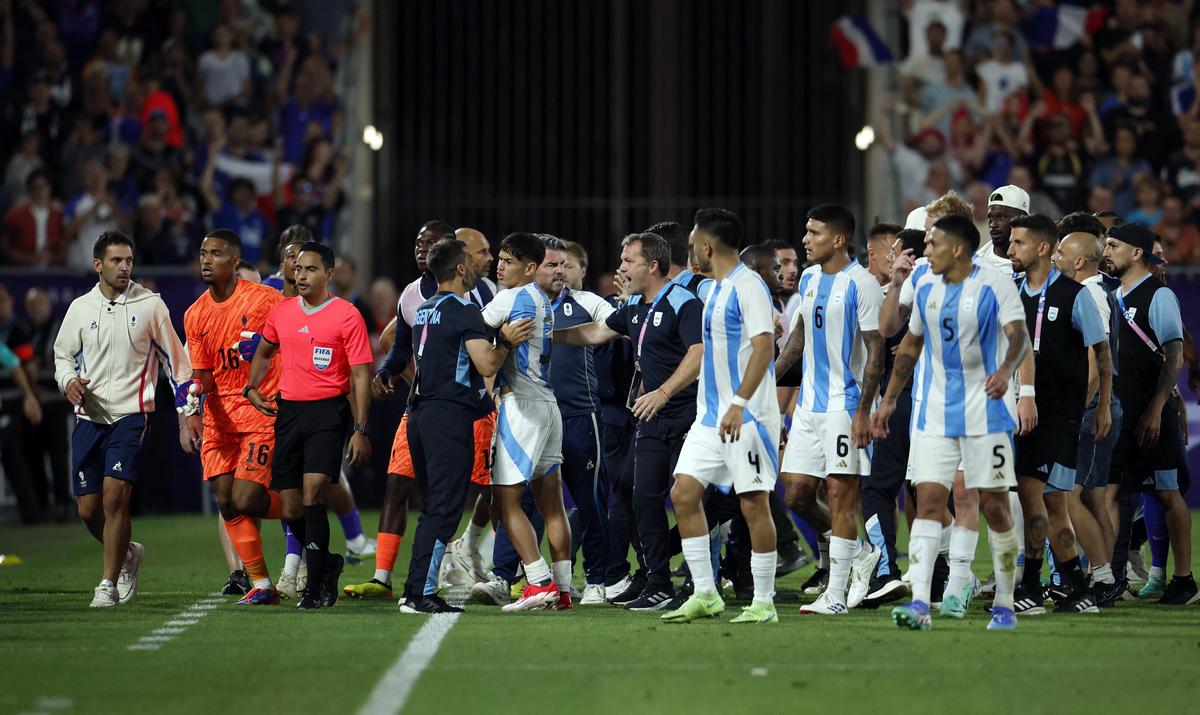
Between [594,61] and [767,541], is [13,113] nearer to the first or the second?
[594,61]

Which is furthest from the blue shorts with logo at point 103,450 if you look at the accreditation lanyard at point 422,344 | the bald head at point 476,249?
the bald head at point 476,249

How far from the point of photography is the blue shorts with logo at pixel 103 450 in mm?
10305

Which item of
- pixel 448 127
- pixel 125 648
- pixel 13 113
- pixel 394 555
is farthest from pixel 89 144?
pixel 125 648

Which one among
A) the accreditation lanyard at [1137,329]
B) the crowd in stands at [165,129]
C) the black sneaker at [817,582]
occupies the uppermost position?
the crowd in stands at [165,129]

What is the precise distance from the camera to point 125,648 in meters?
8.24

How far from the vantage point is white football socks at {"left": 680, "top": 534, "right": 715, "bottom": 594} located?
895cm

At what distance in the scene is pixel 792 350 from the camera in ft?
32.5

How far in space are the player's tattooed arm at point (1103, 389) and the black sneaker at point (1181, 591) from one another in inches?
44.3

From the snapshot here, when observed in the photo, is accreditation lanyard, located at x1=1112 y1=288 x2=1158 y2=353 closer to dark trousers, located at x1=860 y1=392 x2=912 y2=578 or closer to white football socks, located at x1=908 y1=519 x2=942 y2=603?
dark trousers, located at x1=860 y1=392 x2=912 y2=578

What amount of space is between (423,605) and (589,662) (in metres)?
2.11

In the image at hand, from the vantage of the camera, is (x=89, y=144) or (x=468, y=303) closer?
(x=468, y=303)

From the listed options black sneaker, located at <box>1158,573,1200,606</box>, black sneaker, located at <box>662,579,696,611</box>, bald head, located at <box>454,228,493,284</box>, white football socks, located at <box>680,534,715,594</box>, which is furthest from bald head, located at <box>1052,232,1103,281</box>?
bald head, located at <box>454,228,493,284</box>

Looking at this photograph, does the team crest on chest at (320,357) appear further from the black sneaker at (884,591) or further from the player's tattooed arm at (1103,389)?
the player's tattooed arm at (1103,389)

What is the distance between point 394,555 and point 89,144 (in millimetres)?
11807
